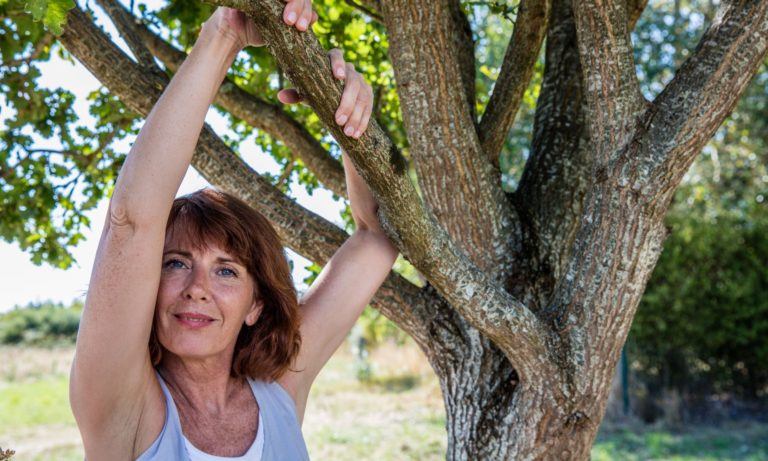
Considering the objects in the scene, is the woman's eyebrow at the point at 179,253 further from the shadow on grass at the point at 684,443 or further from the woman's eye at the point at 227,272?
the shadow on grass at the point at 684,443

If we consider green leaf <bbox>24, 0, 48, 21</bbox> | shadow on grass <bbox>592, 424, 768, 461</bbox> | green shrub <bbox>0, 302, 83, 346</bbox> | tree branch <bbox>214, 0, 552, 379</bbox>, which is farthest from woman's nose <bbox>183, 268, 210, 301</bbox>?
green shrub <bbox>0, 302, 83, 346</bbox>

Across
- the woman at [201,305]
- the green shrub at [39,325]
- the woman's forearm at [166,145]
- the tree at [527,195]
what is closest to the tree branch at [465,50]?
the tree at [527,195]

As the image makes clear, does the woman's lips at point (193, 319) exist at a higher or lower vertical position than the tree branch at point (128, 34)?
lower

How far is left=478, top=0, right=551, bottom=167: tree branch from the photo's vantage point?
3064 millimetres

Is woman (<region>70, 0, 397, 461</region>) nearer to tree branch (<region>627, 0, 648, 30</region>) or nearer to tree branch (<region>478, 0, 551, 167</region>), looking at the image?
tree branch (<region>478, 0, 551, 167</region>)

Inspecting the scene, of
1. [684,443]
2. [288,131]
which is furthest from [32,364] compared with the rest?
[288,131]

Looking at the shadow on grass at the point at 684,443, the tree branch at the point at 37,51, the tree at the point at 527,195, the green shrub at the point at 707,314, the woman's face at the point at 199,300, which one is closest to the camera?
the woman's face at the point at 199,300

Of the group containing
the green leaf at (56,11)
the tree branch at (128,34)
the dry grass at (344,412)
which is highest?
the tree branch at (128,34)

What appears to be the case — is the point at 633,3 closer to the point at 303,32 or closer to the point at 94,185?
the point at 303,32

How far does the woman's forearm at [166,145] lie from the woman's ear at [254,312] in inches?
26.8

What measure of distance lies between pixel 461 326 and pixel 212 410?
3.44 feet

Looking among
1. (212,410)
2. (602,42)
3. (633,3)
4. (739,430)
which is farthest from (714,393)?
(212,410)

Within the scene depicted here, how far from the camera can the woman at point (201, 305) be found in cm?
158

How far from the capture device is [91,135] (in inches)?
177
